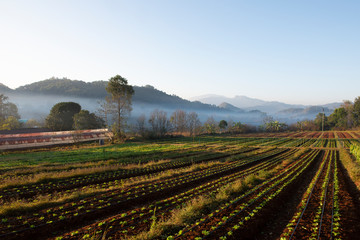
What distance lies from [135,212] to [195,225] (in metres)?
3.76

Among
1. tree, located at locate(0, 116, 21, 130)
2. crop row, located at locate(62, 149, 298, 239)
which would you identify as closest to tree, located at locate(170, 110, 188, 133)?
tree, located at locate(0, 116, 21, 130)

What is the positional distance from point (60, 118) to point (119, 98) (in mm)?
23881

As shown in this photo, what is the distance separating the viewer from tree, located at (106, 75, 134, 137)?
6194 centimetres

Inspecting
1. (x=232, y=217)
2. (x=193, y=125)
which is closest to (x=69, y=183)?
(x=232, y=217)

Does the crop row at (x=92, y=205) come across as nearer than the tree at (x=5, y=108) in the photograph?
Yes

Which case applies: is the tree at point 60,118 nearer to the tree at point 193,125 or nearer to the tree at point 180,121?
the tree at point 193,125

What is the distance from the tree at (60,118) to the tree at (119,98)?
19.5 m

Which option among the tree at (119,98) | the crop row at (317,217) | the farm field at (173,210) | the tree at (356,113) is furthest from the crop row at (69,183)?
the tree at (356,113)

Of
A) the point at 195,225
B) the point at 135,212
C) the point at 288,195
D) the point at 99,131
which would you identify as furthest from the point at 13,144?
the point at 288,195

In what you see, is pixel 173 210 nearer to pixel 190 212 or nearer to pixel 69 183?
pixel 190 212

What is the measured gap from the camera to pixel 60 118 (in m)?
68.8

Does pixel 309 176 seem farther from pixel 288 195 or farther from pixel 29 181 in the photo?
pixel 29 181

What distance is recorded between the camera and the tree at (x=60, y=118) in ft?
221

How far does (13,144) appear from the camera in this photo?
43.2 m
